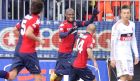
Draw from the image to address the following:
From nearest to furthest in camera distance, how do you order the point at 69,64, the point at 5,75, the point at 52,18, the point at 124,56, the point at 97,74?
the point at 5,75 < the point at 124,56 < the point at 69,64 < the point at 97,74 < the point at 52,18

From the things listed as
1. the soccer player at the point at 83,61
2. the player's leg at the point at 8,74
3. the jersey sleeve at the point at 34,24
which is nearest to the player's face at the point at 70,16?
the soccer player at the point at 83,61

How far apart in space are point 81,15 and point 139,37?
1451mm

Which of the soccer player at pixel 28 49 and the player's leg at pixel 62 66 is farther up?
the soccer player at pixel 28 49

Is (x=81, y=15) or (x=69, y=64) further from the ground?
(x=81, y=15)

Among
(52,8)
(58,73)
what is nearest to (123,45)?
(58,73)

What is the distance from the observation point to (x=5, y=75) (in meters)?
9.30

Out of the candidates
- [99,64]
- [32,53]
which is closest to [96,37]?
[99,64]

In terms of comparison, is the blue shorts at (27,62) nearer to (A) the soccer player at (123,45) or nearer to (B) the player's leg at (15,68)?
(B) the player's leg at (15,68)

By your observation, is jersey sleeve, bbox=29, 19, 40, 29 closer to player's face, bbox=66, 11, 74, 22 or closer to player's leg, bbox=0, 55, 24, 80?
player's leg, bbox=0, 55, 24, 80

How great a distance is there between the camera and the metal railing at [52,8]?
12.2 metres

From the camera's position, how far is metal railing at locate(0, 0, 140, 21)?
12242mm

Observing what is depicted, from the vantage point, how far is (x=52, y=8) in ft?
40.8

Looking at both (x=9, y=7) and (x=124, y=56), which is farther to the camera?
(x=9, y=7)

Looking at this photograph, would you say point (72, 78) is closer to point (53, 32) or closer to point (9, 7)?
point (53, 32)
